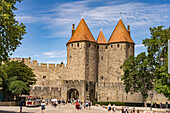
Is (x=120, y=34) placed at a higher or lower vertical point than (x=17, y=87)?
higher

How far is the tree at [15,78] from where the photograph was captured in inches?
1636

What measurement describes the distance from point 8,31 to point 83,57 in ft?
129

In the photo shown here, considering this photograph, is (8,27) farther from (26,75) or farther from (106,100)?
(106,100)

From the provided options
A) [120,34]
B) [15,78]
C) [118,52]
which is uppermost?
[120,34]

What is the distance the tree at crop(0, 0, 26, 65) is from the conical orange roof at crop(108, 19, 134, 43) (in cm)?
4090

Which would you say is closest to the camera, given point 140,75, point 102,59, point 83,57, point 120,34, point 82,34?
point 140,75

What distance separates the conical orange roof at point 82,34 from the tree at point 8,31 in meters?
38.2

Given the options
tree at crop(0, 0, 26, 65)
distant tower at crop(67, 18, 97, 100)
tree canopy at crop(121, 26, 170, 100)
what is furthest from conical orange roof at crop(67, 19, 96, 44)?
tree at crop(0, 0, 26, 65)

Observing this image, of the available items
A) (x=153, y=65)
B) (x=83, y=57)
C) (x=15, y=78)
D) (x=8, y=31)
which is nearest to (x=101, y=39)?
(x=83, y=57)

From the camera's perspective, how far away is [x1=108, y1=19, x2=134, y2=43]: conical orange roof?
61750 mm

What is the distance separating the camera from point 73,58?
6025cm

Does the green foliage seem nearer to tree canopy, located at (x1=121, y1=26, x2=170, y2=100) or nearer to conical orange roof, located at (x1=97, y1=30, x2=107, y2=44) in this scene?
tree canopy, located at (x1=121, y1=26, x2=170, y2=100)

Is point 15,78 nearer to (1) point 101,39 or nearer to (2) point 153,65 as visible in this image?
(2) point 153,65

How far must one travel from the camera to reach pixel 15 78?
42875 millimetres
